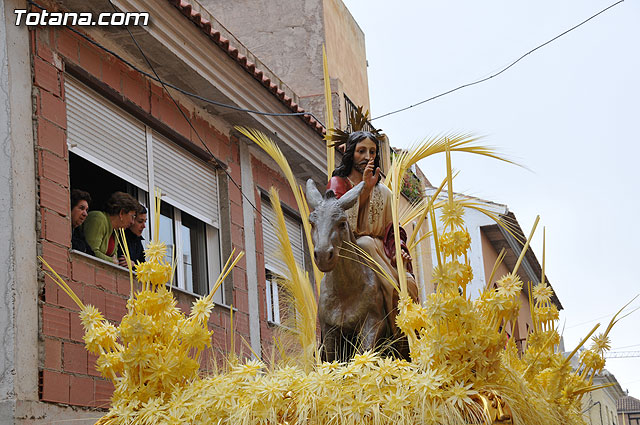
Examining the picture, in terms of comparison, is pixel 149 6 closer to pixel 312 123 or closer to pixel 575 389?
pixel 312 123

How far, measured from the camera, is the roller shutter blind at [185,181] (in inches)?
370

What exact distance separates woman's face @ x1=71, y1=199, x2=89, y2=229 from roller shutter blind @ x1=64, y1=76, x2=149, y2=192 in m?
0.45

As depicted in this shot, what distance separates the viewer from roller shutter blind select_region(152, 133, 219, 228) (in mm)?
9391

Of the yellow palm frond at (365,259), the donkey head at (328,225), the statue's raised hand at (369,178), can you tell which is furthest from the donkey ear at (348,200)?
the statue's raised hand at (369,178)

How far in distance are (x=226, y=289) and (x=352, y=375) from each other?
5.93 meters

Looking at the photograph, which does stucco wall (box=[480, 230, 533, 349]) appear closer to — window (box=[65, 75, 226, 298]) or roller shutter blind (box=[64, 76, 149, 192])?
window (box=[65, 75, 226, 298])

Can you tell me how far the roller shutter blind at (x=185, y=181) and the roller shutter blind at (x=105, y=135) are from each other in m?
0.33

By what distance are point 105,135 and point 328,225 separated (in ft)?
12.9

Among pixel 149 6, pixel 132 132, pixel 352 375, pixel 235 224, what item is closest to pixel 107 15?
pixel 149 6

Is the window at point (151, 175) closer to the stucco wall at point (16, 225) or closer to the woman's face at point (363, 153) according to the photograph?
the stucco wall at point (16, 225)

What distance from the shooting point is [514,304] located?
15.1 feet

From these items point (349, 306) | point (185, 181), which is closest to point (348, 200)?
point (349, 306)

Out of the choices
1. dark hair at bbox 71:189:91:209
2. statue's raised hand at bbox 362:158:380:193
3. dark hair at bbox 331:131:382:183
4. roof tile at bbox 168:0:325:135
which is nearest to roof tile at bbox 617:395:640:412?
roof tile at bbox 168:0:325:135

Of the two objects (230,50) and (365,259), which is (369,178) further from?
(230,50)
